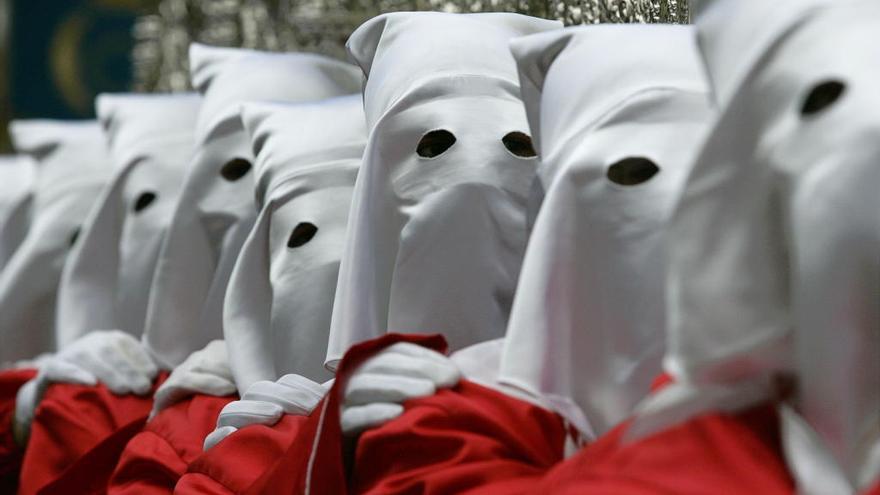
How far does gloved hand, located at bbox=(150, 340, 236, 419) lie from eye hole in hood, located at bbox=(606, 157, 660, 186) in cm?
96

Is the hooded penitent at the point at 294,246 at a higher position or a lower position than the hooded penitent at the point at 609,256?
lower

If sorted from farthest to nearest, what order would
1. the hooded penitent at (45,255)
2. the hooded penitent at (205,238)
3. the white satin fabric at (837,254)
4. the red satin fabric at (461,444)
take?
1. the hooded penitent at (45,255)
2. the hooded penitent at (205,238)
3. the red satin fabric at (461,444)
4. the white satin fabric at (837,254)

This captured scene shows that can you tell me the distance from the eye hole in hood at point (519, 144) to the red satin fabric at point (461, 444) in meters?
0.43

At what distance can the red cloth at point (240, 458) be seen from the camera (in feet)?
6.73

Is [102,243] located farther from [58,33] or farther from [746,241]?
[58,33]

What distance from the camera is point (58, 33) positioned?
692 cm

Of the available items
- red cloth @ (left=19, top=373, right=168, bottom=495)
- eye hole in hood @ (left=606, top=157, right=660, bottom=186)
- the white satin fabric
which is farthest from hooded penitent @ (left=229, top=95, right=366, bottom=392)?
the white satin fabric

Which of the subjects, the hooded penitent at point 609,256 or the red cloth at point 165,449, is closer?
the hooded penitent at point 609,256

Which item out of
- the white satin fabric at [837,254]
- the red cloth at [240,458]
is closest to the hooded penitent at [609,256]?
the white satin fabric at [837,254]

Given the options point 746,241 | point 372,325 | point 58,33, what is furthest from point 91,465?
point 58,33

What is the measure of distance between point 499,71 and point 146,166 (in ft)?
3.65

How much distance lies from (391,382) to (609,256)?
274mm

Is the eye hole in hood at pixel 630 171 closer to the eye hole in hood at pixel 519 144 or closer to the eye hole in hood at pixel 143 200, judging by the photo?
the eye hole in hood at pixel 519 144

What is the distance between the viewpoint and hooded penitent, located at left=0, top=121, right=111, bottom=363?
11.4 ft
